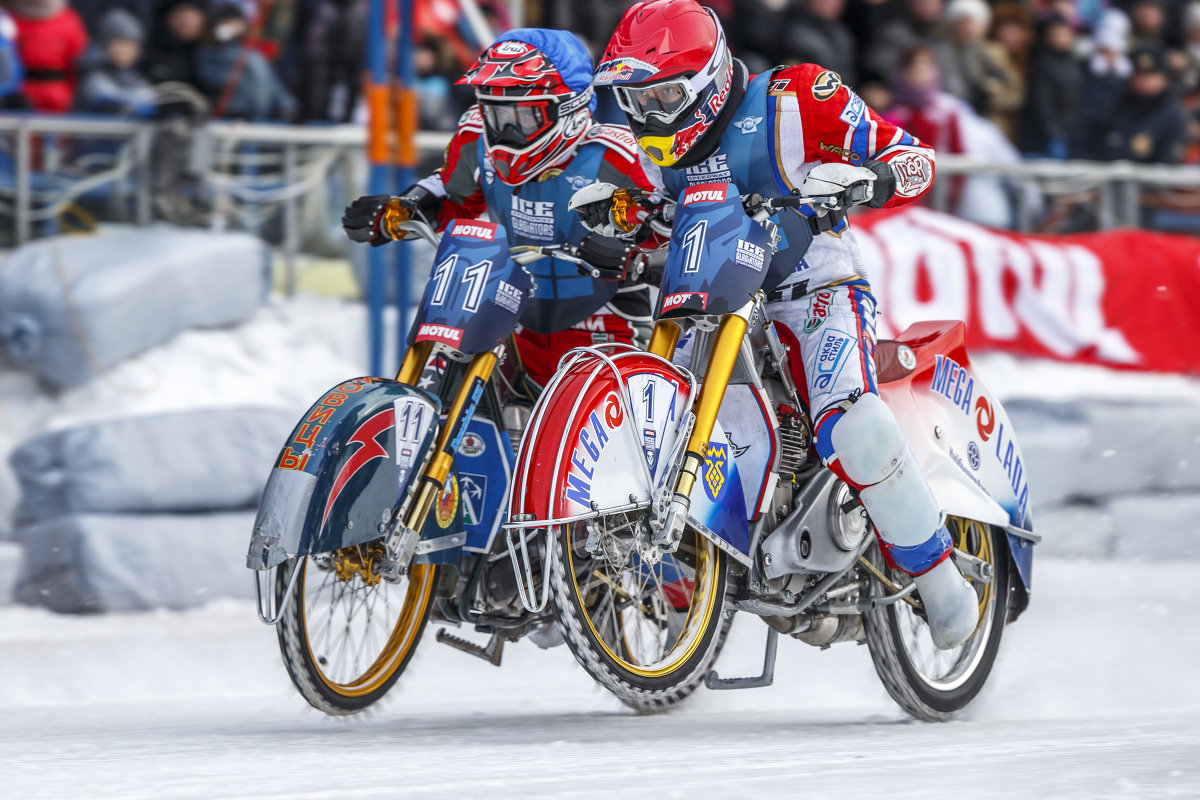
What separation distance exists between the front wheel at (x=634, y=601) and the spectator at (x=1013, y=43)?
748 cm

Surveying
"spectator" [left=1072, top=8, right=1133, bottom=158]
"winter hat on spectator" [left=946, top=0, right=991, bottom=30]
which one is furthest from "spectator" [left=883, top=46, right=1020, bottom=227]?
"spectator" [left=1072, top=8, right=1133, bottom=158]

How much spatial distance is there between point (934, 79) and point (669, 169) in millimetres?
6152

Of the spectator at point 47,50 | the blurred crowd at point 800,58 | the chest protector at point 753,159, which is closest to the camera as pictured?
the chest protector at point 753,159

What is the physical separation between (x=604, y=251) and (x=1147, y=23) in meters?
8.77

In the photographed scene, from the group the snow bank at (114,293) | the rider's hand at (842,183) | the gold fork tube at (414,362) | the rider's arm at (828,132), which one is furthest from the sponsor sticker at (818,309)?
the snow bank at (114,293)

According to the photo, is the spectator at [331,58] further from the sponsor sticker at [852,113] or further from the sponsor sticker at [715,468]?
the sponsor sticker at [715,468]

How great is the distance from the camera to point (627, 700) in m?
4.36

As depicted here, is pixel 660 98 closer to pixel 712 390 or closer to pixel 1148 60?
pixel 712 390

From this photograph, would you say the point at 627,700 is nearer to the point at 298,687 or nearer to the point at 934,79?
the point at 298,687

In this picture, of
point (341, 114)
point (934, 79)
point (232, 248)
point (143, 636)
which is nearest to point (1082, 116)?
point (934, 79)

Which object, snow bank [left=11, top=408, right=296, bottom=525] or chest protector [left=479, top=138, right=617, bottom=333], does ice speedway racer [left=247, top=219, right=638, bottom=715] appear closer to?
chest protector [left=479, top=138, right=617, bottom=333]

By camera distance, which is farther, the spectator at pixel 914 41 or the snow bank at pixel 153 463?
the spectator at pixel 914 41

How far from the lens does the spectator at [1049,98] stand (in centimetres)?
1145

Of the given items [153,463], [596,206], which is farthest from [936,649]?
[153,463]
